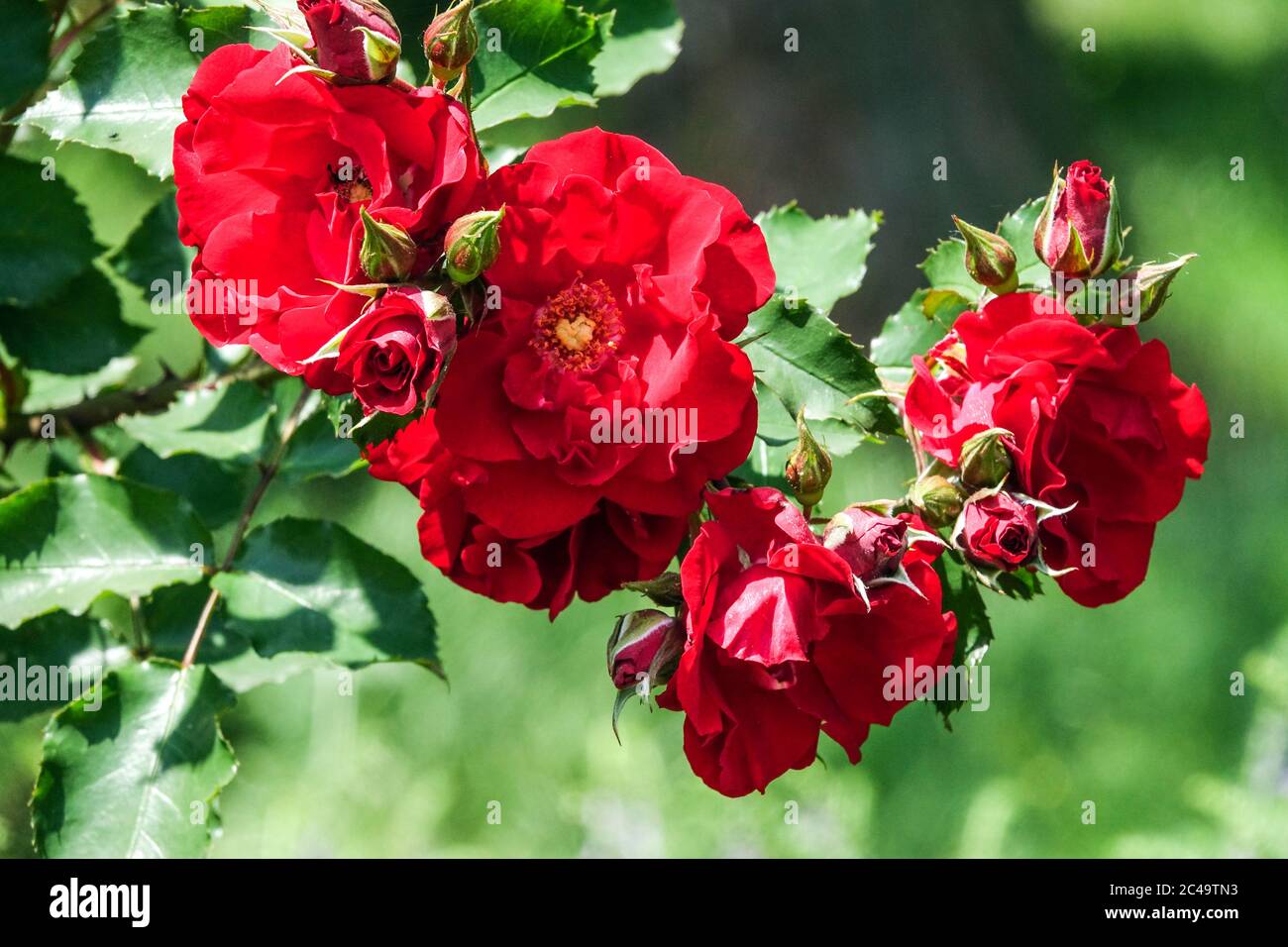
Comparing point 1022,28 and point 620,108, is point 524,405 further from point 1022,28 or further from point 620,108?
point 1022,28

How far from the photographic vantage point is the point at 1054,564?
91cm

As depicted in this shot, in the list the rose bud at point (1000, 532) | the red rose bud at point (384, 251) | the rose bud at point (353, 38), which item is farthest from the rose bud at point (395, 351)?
the rose bud at point (1000, 532)

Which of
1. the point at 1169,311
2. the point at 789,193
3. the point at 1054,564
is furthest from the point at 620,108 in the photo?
the point at 1054,564

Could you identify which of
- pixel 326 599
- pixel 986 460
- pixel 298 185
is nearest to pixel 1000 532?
pixel 986 460

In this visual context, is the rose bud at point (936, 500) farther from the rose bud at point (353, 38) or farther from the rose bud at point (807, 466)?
the rose bud at point (353, 38)

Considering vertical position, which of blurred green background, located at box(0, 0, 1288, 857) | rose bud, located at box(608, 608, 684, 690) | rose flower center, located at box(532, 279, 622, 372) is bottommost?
blurred green background, located at box(0, 0, 1288, 857)

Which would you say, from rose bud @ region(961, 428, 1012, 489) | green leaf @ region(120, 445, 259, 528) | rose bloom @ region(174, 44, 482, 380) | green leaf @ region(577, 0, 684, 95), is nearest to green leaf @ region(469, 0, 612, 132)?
green leaf @ region(577, 0, 684, 95)

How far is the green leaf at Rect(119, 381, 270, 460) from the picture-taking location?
1.38 m

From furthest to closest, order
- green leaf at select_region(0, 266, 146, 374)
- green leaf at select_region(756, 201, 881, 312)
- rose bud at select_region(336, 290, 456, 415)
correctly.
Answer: green leaf at select_region(0, 266, 146, 374) < green leaf at select_region(756, 201, 881, 312) < rose bud at select_region(336, 290, 456, 415)

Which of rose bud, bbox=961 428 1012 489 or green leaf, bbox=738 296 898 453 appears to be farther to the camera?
green leaf, bbox=738 296 898 453

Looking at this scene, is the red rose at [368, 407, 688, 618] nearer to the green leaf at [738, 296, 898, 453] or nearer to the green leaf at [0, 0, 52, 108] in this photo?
the green leaf at [738, 296, 898, 453]

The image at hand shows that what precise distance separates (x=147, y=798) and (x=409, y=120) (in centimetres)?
65

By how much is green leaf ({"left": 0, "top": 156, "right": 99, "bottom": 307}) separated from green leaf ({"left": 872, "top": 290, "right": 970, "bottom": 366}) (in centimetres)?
80

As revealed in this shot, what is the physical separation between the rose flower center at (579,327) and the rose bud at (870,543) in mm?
194
